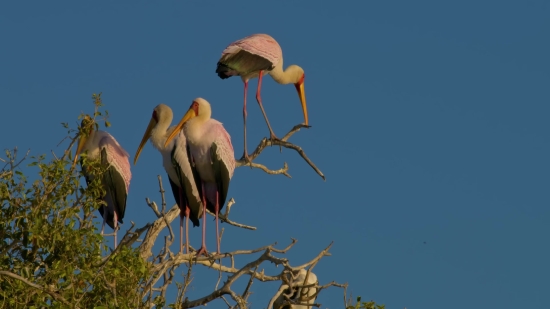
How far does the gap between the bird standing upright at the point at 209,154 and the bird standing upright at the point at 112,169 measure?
19.7 inches

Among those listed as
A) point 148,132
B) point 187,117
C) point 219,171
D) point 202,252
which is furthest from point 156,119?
point 202,252

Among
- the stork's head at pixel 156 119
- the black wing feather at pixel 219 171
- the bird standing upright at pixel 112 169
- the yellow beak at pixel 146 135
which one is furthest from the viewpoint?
the yellow beak at pixel 146 135

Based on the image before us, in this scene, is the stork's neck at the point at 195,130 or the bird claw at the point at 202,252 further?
the stork's neck at the point at 195,130

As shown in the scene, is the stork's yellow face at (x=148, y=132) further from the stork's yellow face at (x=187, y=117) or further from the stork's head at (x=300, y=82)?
the stork's head at (x=300, y=82)

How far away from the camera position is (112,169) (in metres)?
12.6

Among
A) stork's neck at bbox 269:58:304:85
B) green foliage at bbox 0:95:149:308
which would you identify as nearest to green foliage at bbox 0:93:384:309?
green foliage at bbox 0:95:149:308

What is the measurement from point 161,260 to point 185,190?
2298 mm

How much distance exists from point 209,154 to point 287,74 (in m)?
2.71

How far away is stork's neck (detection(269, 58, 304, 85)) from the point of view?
47.2 feet

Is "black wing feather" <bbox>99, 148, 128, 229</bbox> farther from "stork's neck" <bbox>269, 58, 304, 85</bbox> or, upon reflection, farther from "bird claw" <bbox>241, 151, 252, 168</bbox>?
"stork's neck" <bbox>269, 58, 304, 85</bbox>

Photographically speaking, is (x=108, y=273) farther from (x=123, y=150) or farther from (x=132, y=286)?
(x=123, y=150)

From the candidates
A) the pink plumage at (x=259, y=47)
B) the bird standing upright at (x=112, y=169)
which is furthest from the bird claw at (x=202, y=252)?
the pink plumage at (x=259, y=47)

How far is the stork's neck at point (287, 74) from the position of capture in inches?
567

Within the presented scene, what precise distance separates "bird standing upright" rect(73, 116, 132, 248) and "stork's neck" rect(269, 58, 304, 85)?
2.26 m
